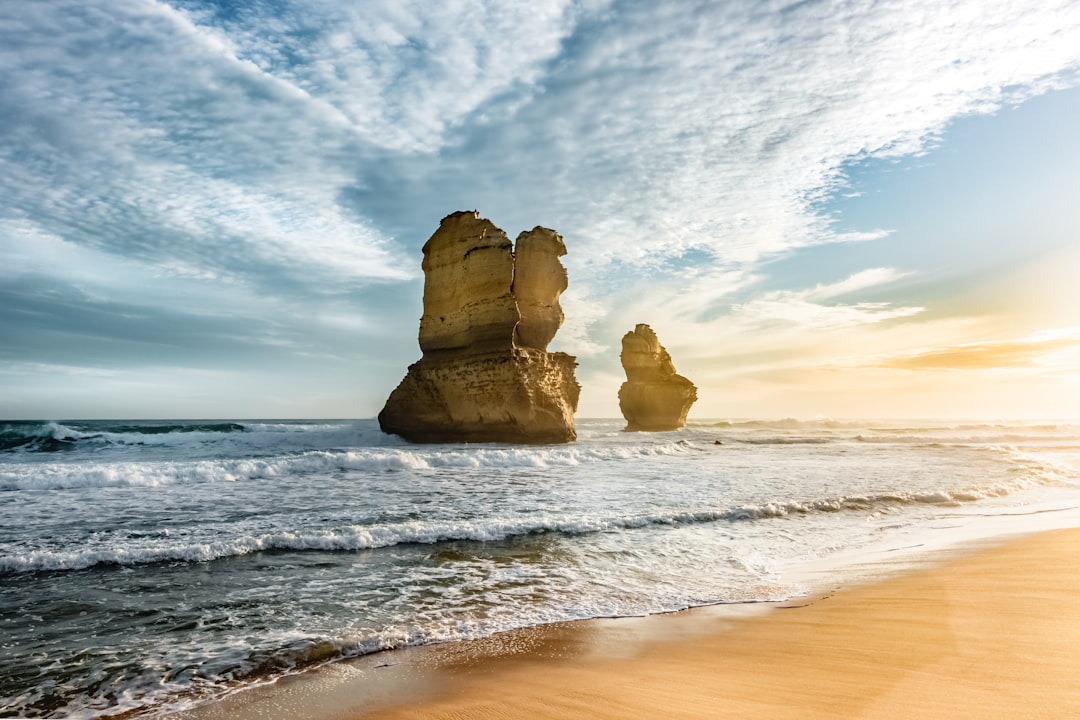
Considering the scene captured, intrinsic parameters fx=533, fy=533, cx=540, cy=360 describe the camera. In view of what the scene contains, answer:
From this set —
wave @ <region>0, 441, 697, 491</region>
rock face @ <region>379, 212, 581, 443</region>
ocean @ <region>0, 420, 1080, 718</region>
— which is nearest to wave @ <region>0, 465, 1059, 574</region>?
ocean @ <region>0, 420, 1080, 718</region>

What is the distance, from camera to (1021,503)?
461 inches

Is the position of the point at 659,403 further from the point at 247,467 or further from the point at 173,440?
the point at 247,467

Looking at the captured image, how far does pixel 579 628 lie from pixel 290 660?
2416 millimetres

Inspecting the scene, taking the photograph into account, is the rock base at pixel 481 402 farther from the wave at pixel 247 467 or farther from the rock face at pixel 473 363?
the wave at pixel 247 467

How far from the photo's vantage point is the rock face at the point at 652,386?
170 feet

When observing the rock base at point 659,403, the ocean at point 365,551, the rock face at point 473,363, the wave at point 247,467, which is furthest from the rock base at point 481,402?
the rock base at point 659,403

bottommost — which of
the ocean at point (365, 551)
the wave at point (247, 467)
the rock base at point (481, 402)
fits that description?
the ocean at point (365, 551)

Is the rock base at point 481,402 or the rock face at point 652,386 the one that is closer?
the rock base at point 481,402

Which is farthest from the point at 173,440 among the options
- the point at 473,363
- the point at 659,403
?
the point at 659,403

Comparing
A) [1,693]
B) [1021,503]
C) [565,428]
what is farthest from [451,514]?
[565,428]

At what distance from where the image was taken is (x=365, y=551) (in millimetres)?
7492

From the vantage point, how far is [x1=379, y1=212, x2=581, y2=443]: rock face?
2864 cm

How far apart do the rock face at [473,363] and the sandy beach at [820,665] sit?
77.4ft

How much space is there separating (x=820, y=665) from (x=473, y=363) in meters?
26.0
